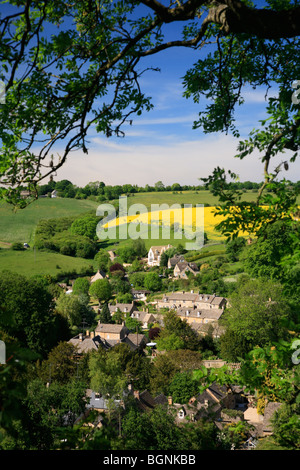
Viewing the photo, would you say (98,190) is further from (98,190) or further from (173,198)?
(173,198)

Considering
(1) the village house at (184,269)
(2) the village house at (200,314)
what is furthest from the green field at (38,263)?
(2) the village house at (200,314)

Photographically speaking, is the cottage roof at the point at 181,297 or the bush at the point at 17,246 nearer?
the cottage roof at the point at 181,297

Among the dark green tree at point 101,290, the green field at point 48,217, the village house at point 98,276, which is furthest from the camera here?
the green field at point 48,217

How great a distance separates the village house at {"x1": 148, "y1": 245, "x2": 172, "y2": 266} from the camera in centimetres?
8519

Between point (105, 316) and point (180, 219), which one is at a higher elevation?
point (180, 219)

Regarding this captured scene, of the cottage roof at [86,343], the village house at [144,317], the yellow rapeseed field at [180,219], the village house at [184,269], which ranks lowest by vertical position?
the village house at [144,317]

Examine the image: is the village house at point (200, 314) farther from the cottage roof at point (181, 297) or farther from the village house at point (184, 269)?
the village house at point (184, 269)

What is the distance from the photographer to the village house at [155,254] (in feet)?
279

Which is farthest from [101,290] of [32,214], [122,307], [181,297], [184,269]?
[32,214]

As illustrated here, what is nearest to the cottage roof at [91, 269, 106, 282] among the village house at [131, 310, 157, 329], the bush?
the bush

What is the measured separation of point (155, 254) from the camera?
8519cm

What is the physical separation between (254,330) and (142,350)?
13293mm

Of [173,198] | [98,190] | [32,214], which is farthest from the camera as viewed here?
[98,190]
